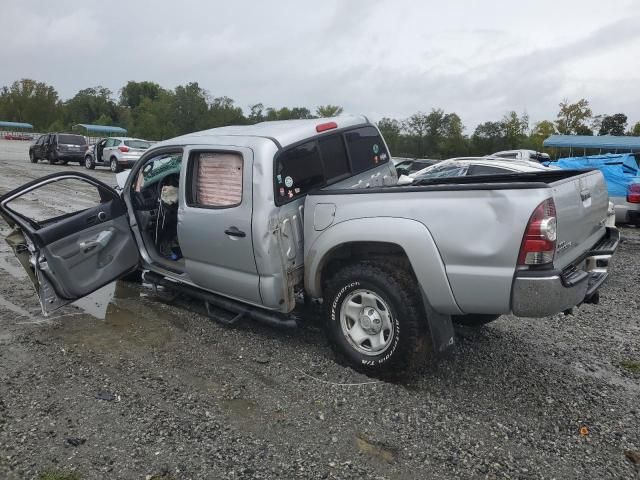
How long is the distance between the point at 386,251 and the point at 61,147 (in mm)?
27161

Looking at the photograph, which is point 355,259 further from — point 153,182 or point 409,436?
point 153,182

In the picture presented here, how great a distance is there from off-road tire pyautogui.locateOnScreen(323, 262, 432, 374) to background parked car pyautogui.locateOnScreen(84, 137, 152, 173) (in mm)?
21093

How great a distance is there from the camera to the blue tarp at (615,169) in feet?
35.3

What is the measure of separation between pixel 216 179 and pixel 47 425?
225 cm

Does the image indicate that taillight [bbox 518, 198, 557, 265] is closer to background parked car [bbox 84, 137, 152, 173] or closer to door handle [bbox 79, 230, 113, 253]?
door handle [bbox 79, 230, 113, 253]

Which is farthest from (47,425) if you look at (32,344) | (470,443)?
(470,443)

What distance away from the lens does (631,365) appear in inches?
170

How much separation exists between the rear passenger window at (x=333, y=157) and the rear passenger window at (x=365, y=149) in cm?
11

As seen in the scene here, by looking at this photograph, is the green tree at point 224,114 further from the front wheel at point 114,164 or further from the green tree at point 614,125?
the green tree at point 614,125

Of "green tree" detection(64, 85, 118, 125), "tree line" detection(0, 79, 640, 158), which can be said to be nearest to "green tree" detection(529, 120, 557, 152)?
"tree line" detection(0, 79, 640, 158)

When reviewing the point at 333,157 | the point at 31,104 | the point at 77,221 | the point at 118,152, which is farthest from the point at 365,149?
the point at 31,104

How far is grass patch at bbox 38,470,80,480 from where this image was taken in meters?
2.78

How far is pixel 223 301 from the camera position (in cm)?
475

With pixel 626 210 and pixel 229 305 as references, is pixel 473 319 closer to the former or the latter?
pixel 229 305
